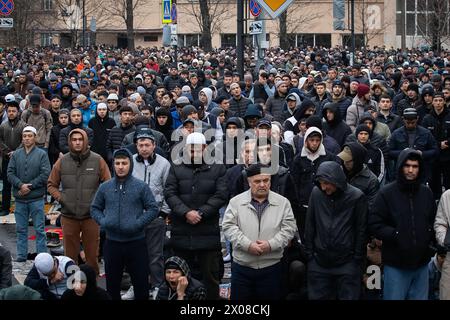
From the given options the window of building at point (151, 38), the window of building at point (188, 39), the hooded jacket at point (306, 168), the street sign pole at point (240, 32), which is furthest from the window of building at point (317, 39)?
the hooded jacket at point (306, 168)

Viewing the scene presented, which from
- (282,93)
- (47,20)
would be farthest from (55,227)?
(47,20)

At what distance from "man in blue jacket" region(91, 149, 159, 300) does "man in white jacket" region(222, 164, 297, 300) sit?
119 centimetres

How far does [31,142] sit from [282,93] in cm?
610

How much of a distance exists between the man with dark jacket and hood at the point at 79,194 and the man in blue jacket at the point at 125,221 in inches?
51.7

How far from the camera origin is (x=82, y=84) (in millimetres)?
21594

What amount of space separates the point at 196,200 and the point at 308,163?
1761 millimetres

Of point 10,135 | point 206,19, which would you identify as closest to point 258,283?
point 10,135

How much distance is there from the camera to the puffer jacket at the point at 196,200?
387 inches

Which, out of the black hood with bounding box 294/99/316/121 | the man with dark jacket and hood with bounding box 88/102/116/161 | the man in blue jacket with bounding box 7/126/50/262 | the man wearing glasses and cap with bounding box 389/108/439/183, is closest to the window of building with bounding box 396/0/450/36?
the man wearing glasses and cap with bounding box 389/108/439/183

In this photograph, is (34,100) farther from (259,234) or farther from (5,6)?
(5,6)

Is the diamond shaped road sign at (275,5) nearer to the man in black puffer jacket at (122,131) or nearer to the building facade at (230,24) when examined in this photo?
the man in black puffer jacket at (122,131)

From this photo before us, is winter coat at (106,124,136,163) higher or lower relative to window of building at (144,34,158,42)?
lower

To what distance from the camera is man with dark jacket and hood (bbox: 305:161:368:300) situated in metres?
8.67

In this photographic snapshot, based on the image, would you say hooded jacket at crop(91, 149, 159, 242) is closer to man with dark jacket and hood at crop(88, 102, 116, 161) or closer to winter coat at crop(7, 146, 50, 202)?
winter coat at crop(7, 146, 50, 202)
